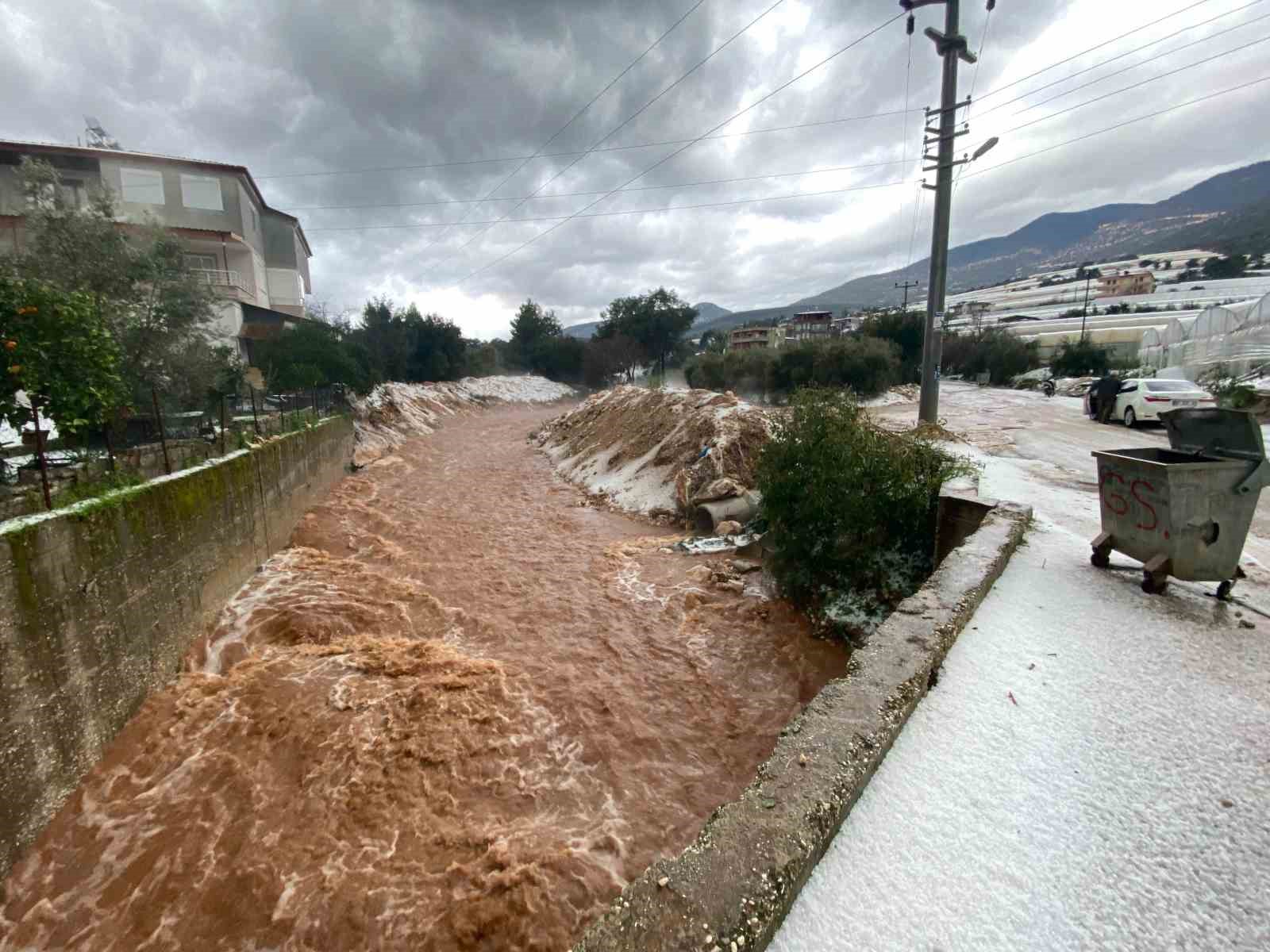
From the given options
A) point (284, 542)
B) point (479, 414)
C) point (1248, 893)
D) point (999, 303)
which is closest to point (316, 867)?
point (1248, 893)

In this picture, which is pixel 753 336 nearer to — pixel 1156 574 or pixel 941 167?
pixel 941 167

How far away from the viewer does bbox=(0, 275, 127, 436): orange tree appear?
4.91 meters

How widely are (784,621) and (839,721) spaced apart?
4.06m

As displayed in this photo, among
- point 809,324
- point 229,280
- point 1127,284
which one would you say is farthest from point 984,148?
point 1127,284

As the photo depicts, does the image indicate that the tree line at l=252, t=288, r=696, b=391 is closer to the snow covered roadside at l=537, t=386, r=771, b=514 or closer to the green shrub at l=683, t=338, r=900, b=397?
the snow covered roadside at l=537, t=386, r=771, b=514

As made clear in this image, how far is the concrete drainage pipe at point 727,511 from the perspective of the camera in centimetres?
1000

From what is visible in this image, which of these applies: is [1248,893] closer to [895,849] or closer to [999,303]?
[895,849]

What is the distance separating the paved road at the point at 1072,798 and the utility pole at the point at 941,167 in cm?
840

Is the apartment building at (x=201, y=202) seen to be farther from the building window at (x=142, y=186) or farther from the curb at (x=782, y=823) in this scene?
the curb at (x=782, y=823)

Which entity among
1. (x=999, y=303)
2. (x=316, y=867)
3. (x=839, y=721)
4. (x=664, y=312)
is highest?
(x=999, y=303)

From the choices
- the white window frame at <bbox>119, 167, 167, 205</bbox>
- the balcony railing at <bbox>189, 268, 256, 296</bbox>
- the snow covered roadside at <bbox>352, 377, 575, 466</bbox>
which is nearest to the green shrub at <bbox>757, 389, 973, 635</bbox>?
the snow covered roadside at <bbox>352, 377, 575, 466</bbox>

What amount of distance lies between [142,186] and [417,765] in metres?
29.8

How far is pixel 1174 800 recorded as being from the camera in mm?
2359

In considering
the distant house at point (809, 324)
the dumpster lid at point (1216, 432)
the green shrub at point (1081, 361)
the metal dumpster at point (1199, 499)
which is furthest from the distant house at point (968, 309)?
the metal dumpster at point (1199, 499)
